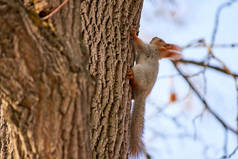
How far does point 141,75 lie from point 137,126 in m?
0.52

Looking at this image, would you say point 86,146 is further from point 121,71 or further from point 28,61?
point 121,71

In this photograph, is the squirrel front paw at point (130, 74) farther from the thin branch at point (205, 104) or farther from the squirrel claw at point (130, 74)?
the thin branch at point (205, 104)

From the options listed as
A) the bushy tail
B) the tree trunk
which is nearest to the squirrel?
the bushy tail

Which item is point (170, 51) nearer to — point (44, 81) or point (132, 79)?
point (132, 79)

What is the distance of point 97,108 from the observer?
8.18ft

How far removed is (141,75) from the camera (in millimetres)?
3166

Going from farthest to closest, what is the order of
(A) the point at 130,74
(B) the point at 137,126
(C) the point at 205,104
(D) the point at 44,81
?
→ (C) the point at 205,104
(B) the point at 137,126
(A) the point at 130,74
(D) the point at 44,81

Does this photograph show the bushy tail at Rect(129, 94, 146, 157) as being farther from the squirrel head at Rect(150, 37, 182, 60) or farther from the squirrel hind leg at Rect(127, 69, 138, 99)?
the squirrel head at Rect(150, 37, 182, 60)

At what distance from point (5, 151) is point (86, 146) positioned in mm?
1185

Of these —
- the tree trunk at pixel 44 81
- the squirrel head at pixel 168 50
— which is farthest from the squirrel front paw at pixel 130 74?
the squirrel head at pixel 168 50

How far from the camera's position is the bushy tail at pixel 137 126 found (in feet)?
9.40

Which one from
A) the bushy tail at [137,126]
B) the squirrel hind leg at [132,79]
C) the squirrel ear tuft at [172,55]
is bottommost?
the bushy tail at [137,126]

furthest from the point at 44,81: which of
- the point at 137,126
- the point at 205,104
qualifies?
the point at 205,104

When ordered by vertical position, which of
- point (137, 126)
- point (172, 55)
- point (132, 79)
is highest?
point (172, 55)
